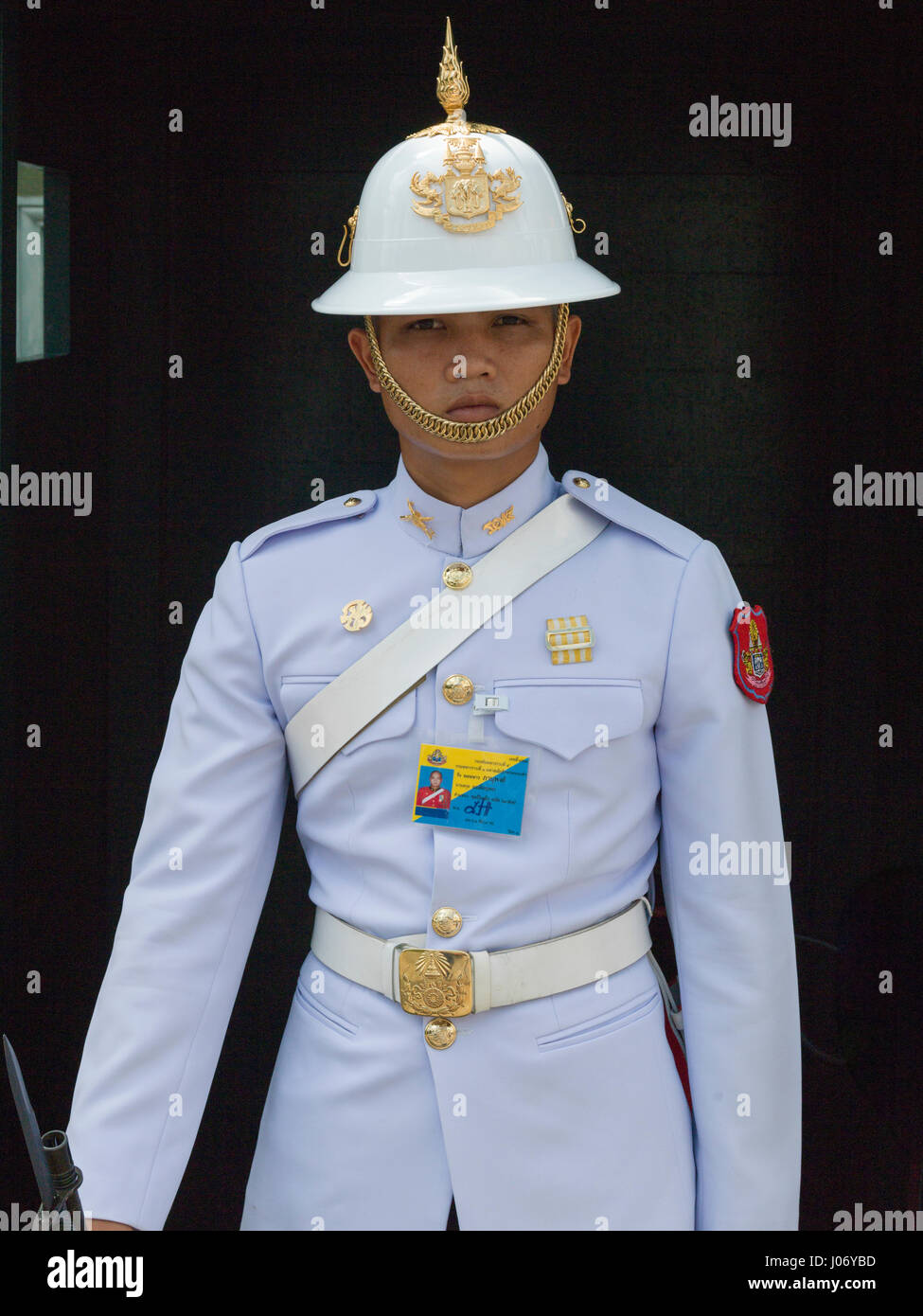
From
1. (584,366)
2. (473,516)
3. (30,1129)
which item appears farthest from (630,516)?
(30,1129)

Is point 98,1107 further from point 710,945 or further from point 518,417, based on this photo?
point 518,417

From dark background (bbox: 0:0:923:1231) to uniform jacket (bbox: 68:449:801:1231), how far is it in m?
0.95

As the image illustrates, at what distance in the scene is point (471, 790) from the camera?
2471 mm

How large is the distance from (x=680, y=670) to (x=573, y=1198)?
0.78 m

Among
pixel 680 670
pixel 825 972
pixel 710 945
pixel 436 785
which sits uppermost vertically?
pixel 680 670

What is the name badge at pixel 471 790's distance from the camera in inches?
96.9

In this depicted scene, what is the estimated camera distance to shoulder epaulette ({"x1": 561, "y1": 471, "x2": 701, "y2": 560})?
2.59m

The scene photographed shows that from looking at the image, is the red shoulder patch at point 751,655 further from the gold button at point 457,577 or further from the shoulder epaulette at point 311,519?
the shoulder epaulette at point 311,519

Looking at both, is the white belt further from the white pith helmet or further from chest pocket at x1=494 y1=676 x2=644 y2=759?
the white pith helmet

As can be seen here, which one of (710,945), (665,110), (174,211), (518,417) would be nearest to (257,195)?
(174,211)

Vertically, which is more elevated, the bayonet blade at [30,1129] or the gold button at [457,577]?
the gold button at [457,577]

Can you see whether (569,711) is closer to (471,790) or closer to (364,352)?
(471,790)

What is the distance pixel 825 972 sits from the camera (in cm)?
376

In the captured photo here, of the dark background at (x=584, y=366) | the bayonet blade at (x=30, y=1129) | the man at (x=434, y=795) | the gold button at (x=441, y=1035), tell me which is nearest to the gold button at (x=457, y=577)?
the man at (x=434, y=795)
